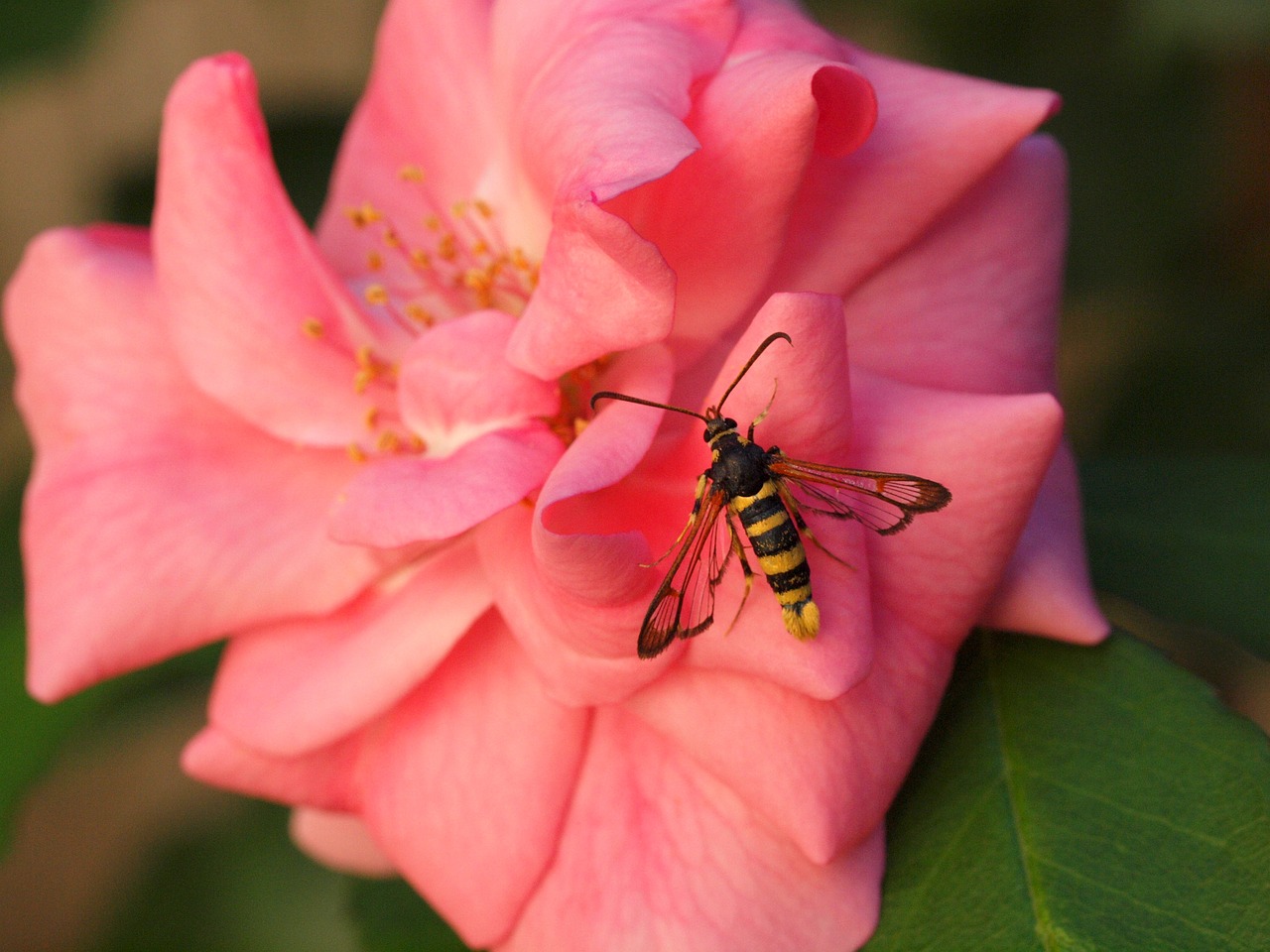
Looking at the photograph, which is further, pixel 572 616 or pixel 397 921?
pixel 397 921

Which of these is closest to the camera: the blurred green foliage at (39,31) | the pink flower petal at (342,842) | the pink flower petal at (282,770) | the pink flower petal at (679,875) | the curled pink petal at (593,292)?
the curled pink petal at (593,292)

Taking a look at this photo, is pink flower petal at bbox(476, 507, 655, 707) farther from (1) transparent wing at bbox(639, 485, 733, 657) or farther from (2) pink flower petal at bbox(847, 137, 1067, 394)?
(2) pink flower petal at bbox(847, 137, 1067, 394)

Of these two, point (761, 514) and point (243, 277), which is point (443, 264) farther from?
point (761, 514)

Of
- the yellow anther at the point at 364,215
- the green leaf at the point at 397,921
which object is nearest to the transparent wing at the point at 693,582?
the yellow anther at the point at 364,215

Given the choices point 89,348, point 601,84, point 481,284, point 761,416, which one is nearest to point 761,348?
point 761,416

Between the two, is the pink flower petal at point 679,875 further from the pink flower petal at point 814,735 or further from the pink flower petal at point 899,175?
the pink flower petal at point 899,175

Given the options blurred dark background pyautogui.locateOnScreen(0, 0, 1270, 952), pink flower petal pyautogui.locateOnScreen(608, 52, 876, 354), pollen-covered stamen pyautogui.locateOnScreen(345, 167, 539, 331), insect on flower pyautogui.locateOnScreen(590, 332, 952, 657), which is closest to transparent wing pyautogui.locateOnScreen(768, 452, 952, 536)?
insect on flower pyautogui.locateOnScreen(590, 332, 952, 657)

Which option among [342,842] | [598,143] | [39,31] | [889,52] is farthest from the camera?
[889,52]

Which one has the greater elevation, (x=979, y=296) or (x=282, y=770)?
(x=979, y=296)
